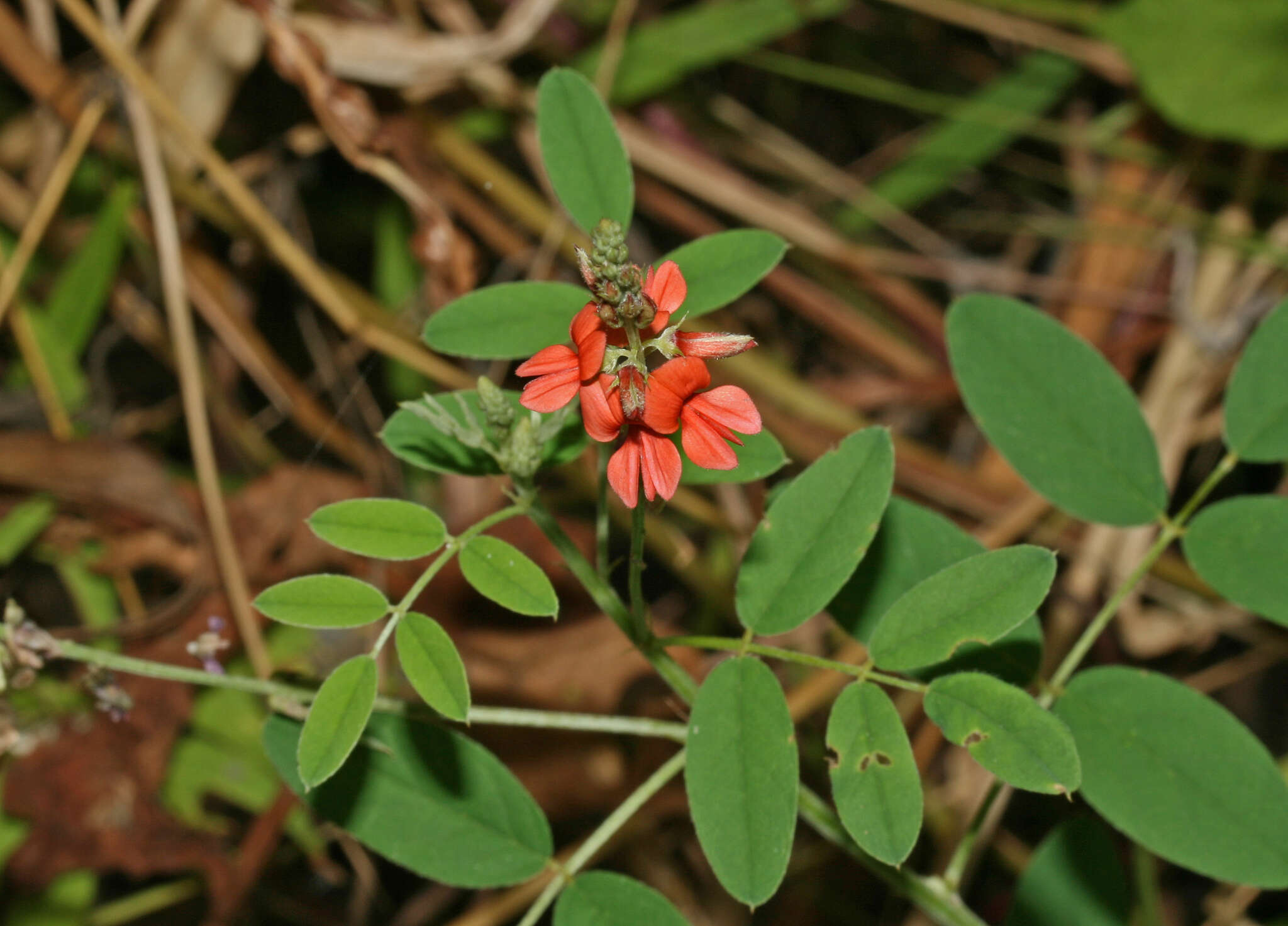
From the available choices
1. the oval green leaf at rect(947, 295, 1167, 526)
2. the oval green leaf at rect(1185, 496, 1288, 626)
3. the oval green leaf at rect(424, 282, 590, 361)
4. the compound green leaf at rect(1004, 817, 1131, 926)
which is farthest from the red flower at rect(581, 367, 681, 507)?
the compound green leaf at rect(1004, 817, 1131, 926)

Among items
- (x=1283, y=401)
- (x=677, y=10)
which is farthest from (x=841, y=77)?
(x=1283, y=401)

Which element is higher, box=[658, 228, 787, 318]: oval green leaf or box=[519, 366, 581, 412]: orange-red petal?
box=[519, 366, 581, 412]: orange-red petal

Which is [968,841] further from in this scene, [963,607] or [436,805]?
[436,805]

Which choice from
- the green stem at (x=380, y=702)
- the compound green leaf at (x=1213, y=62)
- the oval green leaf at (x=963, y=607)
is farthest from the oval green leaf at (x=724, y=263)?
the compound green leaf at (x=1213, y=62)

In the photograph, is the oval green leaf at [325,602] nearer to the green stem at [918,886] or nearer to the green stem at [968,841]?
the green stem at [918,886]

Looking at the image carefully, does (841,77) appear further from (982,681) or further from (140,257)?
(982,681)

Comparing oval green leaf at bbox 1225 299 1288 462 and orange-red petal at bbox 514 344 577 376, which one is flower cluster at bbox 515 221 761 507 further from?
oval green leaf at bbox 1225 299 1288 462
